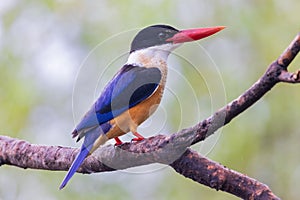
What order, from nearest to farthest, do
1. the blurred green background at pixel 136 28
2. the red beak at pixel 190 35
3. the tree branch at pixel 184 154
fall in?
the tree branch at pixel 184 154
the red beak at pixel 190 35
the blurred green background at pixel 136 28

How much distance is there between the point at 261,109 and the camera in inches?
64.6

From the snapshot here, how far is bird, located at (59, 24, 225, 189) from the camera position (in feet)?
3.23

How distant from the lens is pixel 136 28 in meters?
1.50

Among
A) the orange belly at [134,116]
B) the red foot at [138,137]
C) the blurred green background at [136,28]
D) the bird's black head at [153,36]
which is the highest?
the bird's black head at [153,36]

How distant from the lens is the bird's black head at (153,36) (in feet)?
3.20

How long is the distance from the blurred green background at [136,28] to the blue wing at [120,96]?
19.8 inches

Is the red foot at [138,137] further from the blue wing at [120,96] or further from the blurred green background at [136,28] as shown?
the blurred green background at [136,28]

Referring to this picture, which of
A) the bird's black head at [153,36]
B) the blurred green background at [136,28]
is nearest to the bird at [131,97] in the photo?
the bird's black head at [153,36]

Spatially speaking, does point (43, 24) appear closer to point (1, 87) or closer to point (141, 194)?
point (1, 87)

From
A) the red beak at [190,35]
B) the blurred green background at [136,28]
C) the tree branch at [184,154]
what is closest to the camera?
the tree branch at [184,154]

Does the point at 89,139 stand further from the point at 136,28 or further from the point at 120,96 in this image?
the point at 136,28

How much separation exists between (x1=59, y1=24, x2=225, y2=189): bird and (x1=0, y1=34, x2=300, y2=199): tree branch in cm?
4

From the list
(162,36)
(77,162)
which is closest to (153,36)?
(162,36)

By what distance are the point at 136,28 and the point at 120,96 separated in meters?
0.53
